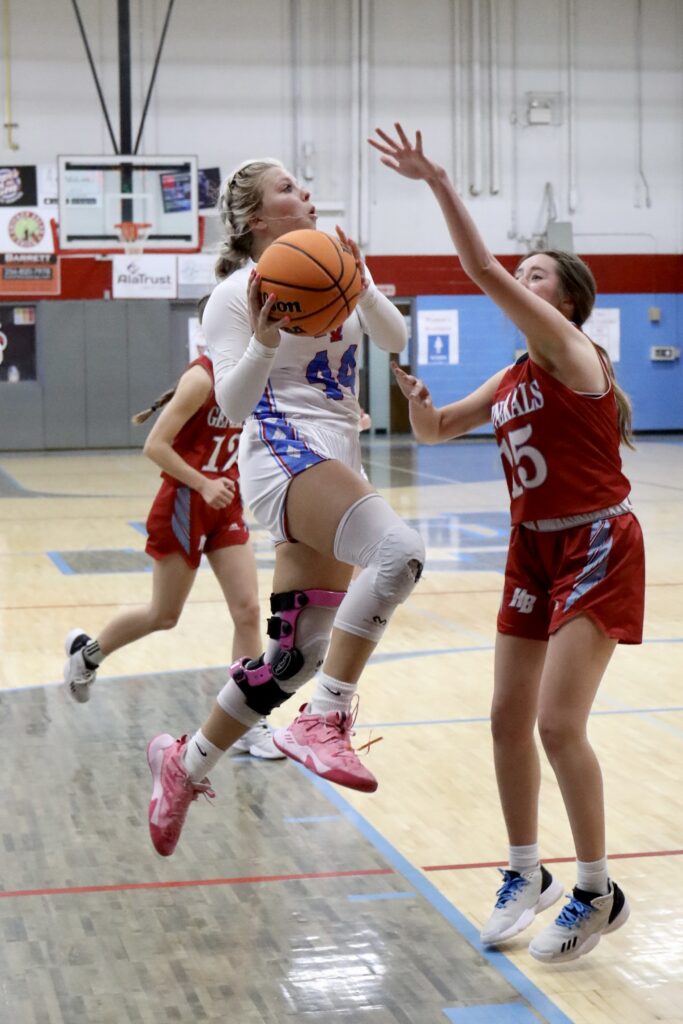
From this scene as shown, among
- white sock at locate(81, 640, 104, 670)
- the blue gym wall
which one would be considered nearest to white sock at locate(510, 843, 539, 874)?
white sock at locate(81, 640, 104, 670)

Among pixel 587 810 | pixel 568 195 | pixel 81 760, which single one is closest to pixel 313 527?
pixel 587 810

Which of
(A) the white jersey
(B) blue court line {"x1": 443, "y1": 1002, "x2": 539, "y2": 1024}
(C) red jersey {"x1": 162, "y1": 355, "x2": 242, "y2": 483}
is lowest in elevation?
(B) blue court line {"x1": 443, "y1": 1002, "x2": 539, "y2": 1024}

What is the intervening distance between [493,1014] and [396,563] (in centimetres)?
107

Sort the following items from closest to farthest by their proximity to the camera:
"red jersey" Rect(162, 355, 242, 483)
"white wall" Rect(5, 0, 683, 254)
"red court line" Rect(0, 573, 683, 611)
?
"red jersey" Rect(162, 355, 242, 483), "red court line" Rect(0, 573, 683, 611), "white wall" Rect(5, 0, 683, 254)

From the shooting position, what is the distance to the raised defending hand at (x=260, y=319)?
11.3 feet

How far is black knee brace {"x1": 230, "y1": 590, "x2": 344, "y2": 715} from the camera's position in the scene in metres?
3.71

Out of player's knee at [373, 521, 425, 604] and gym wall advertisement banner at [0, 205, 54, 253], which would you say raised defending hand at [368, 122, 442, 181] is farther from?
gym wall advertisement banner at [0, 205, 54, 253]

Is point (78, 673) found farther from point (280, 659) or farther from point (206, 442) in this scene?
point (280, 659)

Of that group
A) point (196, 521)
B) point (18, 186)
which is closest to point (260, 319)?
point (196, 521)

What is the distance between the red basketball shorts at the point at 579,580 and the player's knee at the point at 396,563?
0.24 meters

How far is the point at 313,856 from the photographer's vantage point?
4.06 meters

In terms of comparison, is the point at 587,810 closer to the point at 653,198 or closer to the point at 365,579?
the point at 365,579

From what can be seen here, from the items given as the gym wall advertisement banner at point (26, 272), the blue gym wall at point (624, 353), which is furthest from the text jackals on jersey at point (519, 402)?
the blue gym wall at point (624, 353)

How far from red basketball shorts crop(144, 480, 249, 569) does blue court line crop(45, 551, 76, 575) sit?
447 cm
